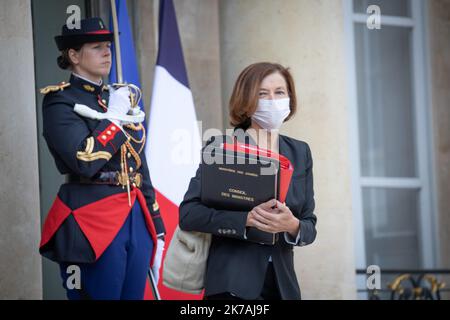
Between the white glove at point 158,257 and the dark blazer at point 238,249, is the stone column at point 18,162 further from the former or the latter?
the dark blazer at point 238,249

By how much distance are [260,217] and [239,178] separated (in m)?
0.19

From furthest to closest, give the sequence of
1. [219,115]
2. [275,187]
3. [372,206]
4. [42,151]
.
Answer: [372,206] → [219,115] → [42,151] → [275,187]

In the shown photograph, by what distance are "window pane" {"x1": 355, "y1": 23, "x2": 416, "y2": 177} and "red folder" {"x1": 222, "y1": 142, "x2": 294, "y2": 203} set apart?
4357mm

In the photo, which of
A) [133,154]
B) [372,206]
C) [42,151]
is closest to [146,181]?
[133,154]

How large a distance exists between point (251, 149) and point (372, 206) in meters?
4.43

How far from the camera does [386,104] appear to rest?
9141 mm

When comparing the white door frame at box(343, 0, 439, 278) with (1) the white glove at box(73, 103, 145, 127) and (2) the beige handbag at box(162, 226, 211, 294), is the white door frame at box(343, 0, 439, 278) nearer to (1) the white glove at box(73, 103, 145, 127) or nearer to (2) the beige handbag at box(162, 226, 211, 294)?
(1) the white glove at box(73, 103, 145, 127)

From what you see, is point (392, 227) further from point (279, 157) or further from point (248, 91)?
point (279, 157)

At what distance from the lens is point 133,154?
5.48m

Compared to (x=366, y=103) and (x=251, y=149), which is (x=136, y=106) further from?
(x=366, y=103)

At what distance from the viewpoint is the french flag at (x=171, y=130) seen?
269 inches
